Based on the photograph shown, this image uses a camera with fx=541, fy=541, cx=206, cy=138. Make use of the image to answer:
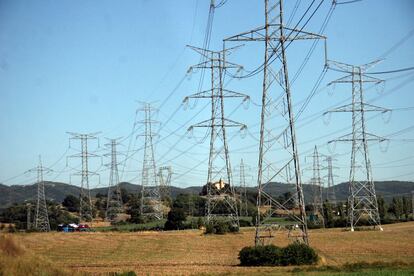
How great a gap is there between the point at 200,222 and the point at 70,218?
5348cm

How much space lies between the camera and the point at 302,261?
105 ft

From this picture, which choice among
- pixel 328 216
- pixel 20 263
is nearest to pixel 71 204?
pixel 328 216

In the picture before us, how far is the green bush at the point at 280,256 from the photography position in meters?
32.1

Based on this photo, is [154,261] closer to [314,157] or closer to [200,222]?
[200,222]

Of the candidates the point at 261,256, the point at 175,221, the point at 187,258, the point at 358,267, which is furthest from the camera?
the point at 175,221

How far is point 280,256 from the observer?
3225 centimetres

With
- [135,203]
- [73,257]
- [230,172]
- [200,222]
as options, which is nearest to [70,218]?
[135,203]

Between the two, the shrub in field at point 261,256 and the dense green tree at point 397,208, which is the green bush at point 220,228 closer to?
the shrub in field at point 261,256

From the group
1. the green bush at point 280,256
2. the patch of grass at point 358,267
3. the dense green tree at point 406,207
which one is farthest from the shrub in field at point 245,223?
the patch of grass at point 358,267

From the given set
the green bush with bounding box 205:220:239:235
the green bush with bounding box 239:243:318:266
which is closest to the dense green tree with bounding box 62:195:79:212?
the green bush with bounding box 205:220:239:235

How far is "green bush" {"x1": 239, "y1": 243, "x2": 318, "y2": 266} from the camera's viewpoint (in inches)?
1265

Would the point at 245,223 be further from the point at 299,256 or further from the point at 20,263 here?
the point at 20,263

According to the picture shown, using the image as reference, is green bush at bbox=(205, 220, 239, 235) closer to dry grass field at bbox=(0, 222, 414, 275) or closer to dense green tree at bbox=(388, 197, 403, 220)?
dry grass field at bbox=(0, 222, 414, 275)

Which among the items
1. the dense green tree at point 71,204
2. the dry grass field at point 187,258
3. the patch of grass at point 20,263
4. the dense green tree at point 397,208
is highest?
the dense green tree at point 71,204
